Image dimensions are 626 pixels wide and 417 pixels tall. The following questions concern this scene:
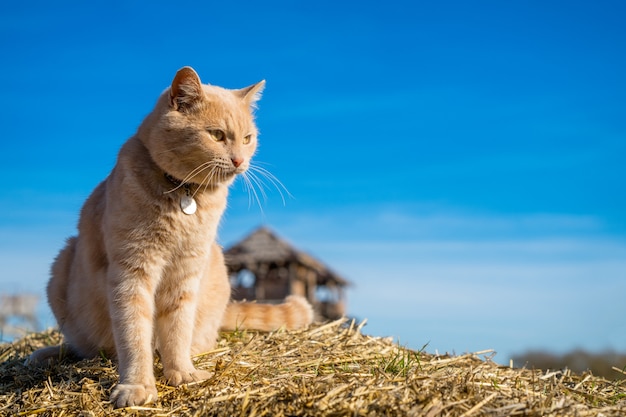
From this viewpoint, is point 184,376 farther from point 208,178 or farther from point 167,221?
point 208,178

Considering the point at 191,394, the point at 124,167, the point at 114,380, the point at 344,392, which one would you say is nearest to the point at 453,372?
the point at 344,392

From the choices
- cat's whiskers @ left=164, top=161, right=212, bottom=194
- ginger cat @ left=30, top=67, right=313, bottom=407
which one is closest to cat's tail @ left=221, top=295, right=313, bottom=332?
ginger cat @ left=30, top=67, right=313, bottom=407

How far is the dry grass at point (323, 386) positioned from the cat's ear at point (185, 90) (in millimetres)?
1553

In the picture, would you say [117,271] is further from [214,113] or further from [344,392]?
[344,392]

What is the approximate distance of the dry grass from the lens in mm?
3049

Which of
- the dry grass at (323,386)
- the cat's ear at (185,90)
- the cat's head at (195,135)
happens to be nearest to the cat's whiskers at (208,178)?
the cat's head at (195,135)

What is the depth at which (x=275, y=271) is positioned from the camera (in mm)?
21406

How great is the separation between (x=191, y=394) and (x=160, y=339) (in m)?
0.59

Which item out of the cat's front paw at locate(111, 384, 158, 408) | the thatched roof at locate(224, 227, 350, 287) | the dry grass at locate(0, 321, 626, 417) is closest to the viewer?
the dry grass at locate(0, 321, 626, 417)

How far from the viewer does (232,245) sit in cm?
2198

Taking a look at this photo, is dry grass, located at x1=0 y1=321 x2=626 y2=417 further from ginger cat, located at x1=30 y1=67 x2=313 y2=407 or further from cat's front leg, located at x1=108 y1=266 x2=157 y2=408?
ginger cat, located at x1=30 y1=67 x2=313 y2=407

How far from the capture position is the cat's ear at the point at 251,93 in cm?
435

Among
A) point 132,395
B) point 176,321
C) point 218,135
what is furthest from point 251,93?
point 132,395

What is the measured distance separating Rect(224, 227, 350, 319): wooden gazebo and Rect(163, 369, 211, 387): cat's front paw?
16502 millimetres
